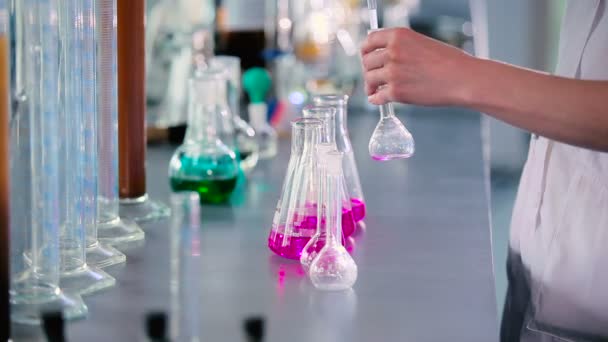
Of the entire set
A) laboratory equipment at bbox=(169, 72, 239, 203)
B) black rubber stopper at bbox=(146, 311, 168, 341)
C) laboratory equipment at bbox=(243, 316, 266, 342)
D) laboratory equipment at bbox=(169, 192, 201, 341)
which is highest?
laboratory equipment at bbox=(169, 72, 239, 203)

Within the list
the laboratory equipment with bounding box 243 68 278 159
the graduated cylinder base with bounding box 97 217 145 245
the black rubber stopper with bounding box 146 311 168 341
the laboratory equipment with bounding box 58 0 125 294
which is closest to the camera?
the black rubber stopper with bounding box 146 311 168 341

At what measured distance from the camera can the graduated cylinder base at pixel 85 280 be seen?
1.12m

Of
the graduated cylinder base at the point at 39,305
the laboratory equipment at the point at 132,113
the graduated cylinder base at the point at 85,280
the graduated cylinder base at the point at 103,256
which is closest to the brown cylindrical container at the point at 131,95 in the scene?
the laboratory equipment at the point at 132,113

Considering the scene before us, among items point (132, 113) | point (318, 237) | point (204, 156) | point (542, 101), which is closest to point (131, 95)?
point (132, 113)

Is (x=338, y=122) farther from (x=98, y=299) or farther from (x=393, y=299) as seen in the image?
(x=98, y=299)

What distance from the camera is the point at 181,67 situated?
2385mm

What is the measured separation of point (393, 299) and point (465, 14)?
2943mm

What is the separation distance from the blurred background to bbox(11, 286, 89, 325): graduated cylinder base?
1.28 metres

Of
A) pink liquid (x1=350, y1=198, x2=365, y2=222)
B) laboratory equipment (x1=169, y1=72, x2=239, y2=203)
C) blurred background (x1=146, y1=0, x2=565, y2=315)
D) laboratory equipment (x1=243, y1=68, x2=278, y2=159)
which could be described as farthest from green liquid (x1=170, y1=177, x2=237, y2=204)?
blurred background (x1=146, y1=0, x2=565, y2=315)

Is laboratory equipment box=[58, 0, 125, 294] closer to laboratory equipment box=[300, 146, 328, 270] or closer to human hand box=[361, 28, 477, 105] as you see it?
laboratory equipment box=[300, 146, 328, 270]

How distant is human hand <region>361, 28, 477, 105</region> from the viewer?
1163mm

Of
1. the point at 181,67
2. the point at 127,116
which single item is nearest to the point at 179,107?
the point at 181,67

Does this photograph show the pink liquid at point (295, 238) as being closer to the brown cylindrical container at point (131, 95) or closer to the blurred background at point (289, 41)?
the brown cylindrical container at point (131, 95)

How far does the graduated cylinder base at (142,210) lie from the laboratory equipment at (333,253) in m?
0.43
